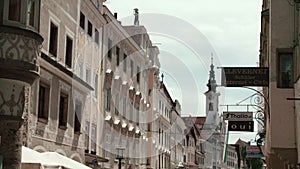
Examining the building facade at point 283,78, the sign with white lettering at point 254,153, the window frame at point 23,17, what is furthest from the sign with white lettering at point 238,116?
the window frame at point 23,17

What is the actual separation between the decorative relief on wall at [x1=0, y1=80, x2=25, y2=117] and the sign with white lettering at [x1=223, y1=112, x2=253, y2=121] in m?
13.7

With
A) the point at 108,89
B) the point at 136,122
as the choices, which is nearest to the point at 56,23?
the point at 108,89

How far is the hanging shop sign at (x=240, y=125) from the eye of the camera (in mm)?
26812

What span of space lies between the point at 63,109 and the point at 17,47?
11.8m

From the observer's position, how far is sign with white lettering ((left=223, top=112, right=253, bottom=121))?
27125 millimetres

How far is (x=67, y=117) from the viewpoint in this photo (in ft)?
87.1

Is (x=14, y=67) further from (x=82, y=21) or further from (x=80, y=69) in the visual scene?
(x=82, y=21)

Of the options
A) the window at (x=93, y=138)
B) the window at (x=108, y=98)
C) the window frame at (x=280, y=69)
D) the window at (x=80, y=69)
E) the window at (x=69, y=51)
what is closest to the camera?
the window frame at (x=280, y=69)

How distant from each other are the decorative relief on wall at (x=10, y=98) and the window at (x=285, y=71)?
503 inches

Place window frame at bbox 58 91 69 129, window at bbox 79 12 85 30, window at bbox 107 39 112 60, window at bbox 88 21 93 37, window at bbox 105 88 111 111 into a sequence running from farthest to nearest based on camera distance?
1. window at bbox 107 39 112 60
2. window at bbox 105 88 111 111
3. window at bbox 88 21 93 37
4. window at bbox 79 12 85 30
5. window frame at bbox 58 91 69 129

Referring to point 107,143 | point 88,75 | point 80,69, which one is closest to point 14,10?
point 80,69

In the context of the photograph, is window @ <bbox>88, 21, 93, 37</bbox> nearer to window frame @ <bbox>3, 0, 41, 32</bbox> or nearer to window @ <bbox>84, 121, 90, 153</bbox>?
window @ <bbox>84, 121, 90, 153</bbox>

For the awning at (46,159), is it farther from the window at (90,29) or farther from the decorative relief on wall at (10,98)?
the window at (90,29)

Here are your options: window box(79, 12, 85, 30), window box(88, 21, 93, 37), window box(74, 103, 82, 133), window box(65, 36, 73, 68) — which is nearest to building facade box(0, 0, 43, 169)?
window box(65, 36, 73, 68)
